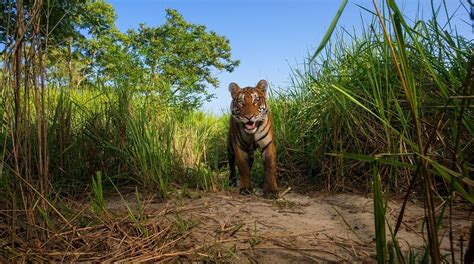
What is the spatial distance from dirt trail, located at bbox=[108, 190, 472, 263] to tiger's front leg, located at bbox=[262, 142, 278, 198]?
180 mm

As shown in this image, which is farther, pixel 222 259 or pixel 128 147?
pixel 128 147

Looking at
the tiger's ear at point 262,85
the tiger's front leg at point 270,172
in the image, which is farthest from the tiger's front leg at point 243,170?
the tiger's ear at point 262,85

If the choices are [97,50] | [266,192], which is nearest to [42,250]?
[266,192]

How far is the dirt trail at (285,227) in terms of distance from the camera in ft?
6.04

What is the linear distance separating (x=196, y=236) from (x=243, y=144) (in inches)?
68.8

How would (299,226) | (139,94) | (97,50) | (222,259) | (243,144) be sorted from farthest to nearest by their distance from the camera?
(97,50)
(139,94)
(243,144)
(299,226)
(222,259)

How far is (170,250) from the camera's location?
6.33 feet

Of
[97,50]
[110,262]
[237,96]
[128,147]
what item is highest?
[97,50]

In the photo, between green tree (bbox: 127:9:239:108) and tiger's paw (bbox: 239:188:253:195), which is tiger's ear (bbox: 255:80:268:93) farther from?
green tree (bbox: 127:9:239:108)

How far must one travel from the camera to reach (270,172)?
11.4 ft

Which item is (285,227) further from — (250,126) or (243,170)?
(250,126)

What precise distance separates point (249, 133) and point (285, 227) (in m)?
1.54

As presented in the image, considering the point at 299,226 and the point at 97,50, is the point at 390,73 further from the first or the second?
the point at 97,50

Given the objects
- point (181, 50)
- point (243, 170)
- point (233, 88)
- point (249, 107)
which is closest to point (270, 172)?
point (243, 170)
